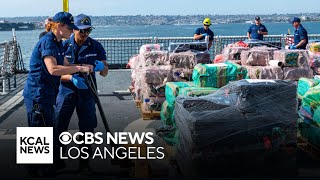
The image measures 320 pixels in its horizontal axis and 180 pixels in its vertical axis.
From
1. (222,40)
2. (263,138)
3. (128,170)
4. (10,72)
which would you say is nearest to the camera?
(263,138)

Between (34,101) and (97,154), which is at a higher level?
(34,101)

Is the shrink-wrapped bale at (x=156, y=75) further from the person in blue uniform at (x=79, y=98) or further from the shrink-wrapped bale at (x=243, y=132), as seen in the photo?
the shrink-wrapped bale at (x=243, y=132)

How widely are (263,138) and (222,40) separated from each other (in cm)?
1251

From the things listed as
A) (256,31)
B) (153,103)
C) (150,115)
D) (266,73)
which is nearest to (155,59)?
(153,103)

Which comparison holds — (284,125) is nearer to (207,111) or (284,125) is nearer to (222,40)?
(207,111)

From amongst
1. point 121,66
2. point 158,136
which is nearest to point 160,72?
point 158,136

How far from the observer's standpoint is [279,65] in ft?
31.6

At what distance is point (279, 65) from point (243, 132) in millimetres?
4015

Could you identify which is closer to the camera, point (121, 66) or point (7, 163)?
point (7, 163)

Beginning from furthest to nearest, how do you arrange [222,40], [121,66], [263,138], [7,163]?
[222,40] < [121,66] < [7,163] < [263,138]

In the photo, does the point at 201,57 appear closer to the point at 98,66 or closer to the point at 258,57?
the point at 258,57

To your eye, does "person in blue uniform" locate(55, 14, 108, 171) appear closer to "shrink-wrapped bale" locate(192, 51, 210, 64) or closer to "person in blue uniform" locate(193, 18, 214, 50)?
"shrink-wrapped bale" locate(192, 51, 210, 64)

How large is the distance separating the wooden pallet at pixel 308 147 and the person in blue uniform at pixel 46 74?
312cm

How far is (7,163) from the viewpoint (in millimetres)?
6941
